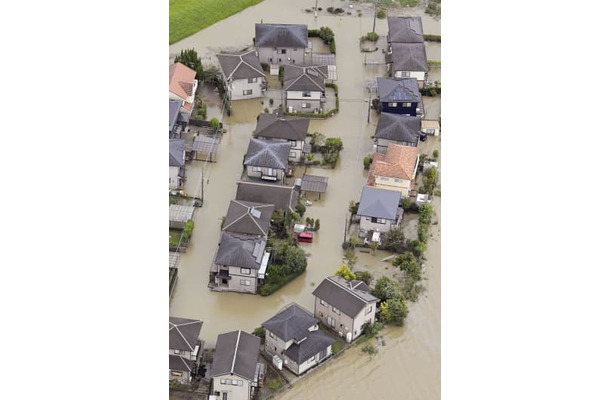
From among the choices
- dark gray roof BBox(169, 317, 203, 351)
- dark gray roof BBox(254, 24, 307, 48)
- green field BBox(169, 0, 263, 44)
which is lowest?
dark gray roof BBox(169, 317, 203, 351)

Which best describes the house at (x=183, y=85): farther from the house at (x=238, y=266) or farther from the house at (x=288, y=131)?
the house at (x=238, y=266)

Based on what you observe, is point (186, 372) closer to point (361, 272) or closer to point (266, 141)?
point (361, 272)

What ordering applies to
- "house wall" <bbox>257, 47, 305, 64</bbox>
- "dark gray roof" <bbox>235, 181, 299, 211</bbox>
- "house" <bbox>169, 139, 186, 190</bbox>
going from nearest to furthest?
"dark gray roof" <bbox>235, 181, 299, 211</bbox>, "house" <bbox>169, 139, 186, 190</bbox>, "house wall" <bbox>257, 47, 305, 64</bbox>

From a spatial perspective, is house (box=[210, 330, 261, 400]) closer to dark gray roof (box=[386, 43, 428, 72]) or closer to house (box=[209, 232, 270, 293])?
house (box=[209, 232, 270, 293])

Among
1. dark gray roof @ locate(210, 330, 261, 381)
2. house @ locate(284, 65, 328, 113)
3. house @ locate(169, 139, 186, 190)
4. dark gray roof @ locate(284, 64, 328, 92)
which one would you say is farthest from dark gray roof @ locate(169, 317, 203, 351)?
dark gray roof @ locate(284, 64, 328, 92)

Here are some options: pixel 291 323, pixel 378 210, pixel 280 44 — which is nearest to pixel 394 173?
pixel 378 210

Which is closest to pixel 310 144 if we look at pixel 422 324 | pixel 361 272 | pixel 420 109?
pixel 420 109

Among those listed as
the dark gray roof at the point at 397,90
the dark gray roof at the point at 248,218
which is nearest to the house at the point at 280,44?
the dark gray roof at the point at 397,90
